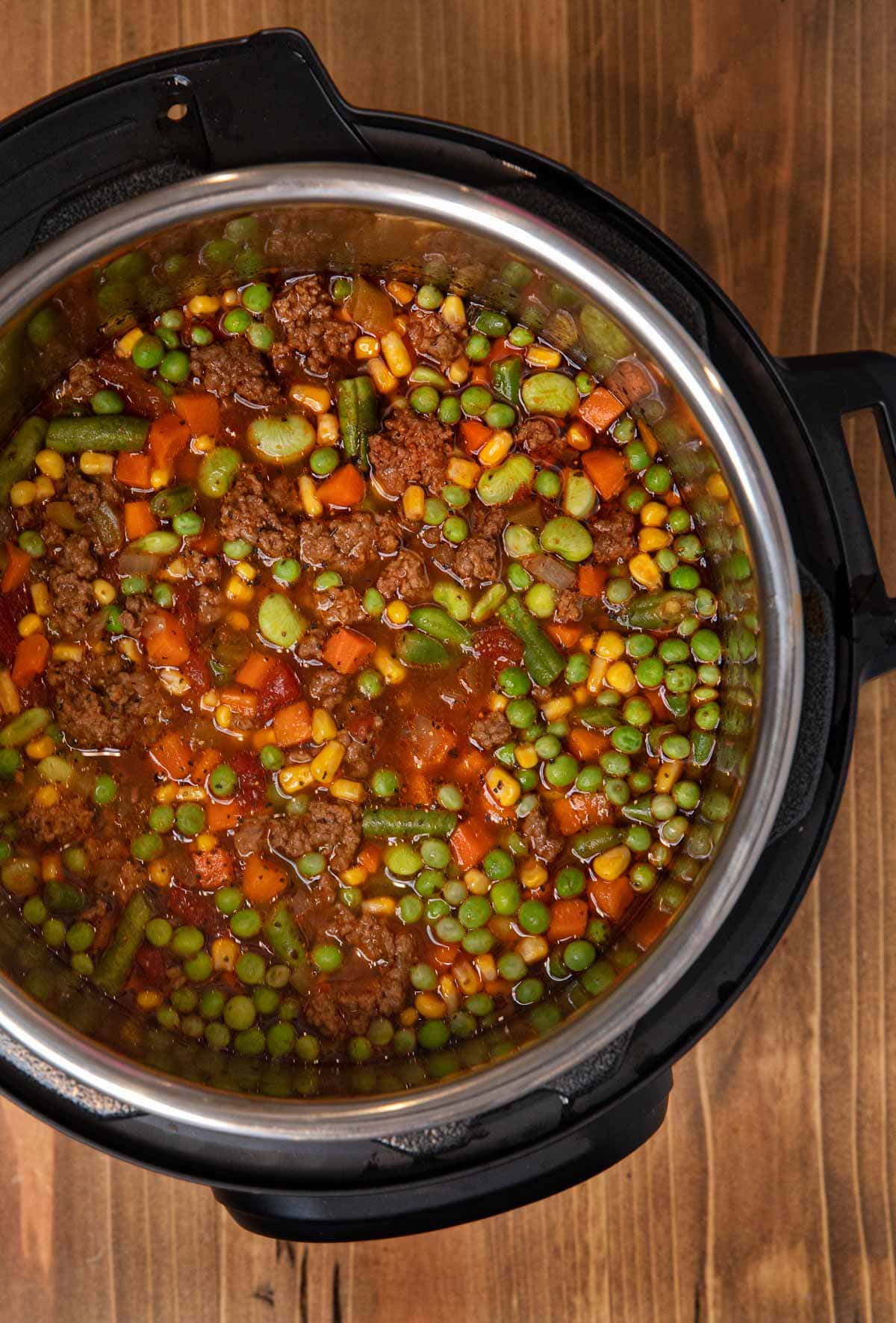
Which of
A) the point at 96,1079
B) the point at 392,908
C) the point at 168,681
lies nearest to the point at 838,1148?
the point at 392,908

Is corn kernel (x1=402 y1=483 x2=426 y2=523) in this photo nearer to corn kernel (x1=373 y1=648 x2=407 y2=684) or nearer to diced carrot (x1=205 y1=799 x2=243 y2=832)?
corn kernel (x1=373 y1=648 x2=407 y2=684)

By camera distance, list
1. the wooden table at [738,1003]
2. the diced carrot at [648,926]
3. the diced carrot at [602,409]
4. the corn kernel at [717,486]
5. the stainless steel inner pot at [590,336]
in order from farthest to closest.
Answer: the wooden table at [738,1003] < the diced carrot at [602,409] < the diced carrot at [648,926] < the corn kernel at [717,486] < the stainless steel inner pot at [590,336]

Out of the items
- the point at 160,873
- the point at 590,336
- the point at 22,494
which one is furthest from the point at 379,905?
the point at 590,336

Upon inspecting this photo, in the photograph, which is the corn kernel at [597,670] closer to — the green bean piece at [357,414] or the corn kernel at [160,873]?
the green bean piece at [357,414]

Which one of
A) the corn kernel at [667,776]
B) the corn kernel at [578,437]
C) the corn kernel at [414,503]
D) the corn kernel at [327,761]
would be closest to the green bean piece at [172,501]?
the corn kernel at [414,503]

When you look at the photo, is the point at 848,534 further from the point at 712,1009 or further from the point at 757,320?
the point at 712,1009

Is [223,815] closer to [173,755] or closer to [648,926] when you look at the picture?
[173,755]

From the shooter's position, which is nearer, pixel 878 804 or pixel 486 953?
pixel 486 953
